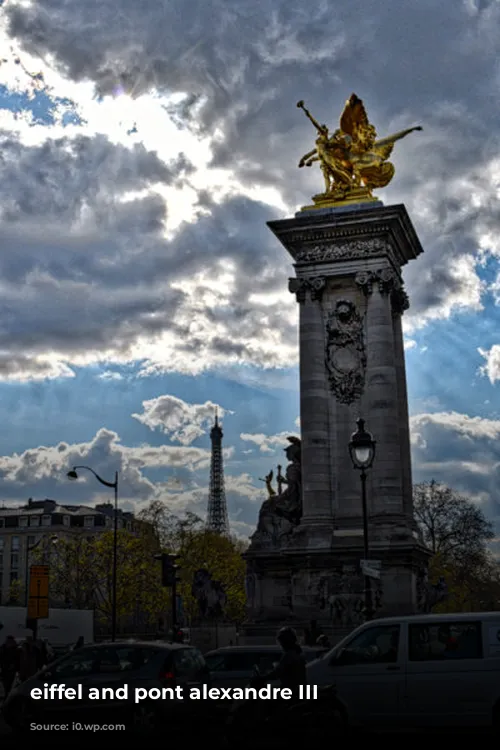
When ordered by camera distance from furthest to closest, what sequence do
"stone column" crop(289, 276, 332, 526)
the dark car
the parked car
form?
"stone column" crop(289, 276, 332, 526) < the parked car < the dark car

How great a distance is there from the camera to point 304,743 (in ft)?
47.5

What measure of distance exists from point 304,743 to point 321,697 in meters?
0.65

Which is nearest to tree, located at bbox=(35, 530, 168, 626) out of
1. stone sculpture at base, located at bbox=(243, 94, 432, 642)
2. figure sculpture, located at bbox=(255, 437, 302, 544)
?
figure sculpture, located at bbox=(255, 437, 302, 544)

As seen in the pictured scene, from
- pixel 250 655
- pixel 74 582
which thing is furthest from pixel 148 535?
pixel 250 655

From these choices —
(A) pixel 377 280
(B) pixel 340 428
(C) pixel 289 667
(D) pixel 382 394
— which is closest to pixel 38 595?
(B) pixel 340 428

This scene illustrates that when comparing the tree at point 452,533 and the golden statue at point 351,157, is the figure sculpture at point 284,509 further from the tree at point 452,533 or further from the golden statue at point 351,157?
the tree at point 452,533

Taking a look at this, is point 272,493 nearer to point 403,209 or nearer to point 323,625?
point 323,625

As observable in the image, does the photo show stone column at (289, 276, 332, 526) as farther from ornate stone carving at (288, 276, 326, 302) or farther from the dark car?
the dark car

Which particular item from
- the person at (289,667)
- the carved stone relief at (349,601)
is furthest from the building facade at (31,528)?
the person at (289,667)

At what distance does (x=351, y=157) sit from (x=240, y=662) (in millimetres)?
27108

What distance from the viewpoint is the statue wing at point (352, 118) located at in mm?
43250

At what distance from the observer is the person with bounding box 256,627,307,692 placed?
1397 centimetres

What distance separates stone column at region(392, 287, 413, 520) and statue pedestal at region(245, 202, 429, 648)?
0.13m

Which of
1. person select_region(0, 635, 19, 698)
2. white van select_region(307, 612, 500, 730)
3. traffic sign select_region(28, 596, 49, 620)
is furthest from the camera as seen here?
traffic sign select_region(28, 596, 49, 620)
